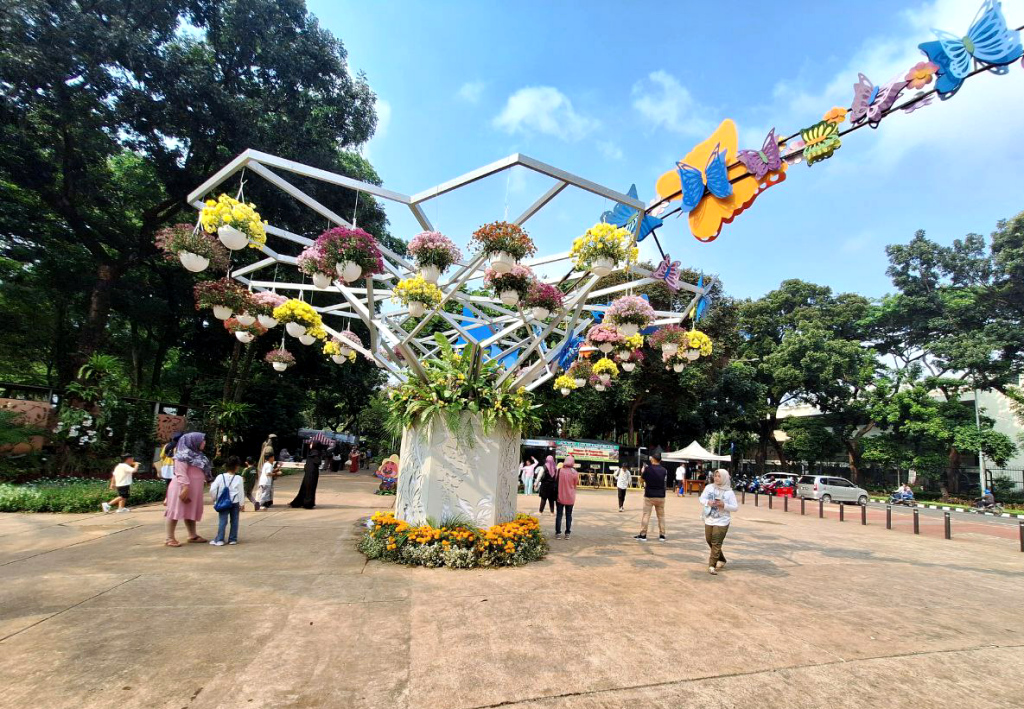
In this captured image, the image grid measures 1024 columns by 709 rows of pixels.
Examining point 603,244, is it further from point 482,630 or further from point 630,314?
point 482,630

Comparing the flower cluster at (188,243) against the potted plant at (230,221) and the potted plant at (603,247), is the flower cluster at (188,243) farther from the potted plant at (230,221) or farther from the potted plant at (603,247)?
the potted plant at (603,247)

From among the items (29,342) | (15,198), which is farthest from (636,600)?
(29,342)

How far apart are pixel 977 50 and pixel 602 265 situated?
3.90 meters

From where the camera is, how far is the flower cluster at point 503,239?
249 inches

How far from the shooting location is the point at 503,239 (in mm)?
6305

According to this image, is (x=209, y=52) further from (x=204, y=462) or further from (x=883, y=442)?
(x=883, y=442)

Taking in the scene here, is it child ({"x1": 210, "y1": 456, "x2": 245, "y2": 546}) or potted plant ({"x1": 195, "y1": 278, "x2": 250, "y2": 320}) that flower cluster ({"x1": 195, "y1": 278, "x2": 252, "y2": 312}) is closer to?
potted plant ({"x1": 195, "y1": 278, "x2": 250, "y2": 320})

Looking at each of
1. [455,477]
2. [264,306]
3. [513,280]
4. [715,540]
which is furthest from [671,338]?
[264,306]

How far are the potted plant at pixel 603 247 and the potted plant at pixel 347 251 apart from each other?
2669 mm

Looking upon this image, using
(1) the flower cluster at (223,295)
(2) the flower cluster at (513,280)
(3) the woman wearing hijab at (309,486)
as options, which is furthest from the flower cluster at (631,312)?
(3) the woman wearing hijab at (309,486)

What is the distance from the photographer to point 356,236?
20.6 feet

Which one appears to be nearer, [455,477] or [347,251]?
[347,251]

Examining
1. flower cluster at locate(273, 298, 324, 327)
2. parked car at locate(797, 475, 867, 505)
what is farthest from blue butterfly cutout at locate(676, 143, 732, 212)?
parked car at locate(797, 475, 867, 505)

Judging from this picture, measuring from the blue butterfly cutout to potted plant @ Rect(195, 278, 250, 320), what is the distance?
7010mm
